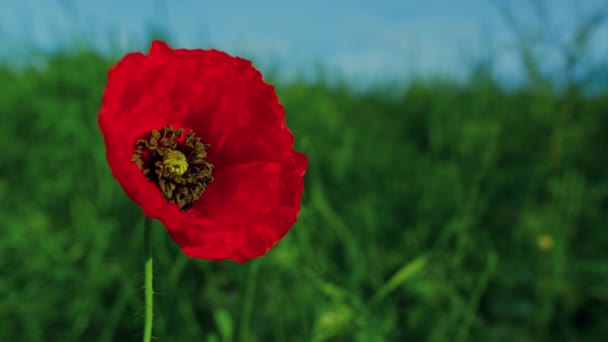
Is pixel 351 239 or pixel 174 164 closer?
pixel 174 164

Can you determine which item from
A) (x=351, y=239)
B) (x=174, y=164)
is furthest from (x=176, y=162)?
(x=351, y=239)

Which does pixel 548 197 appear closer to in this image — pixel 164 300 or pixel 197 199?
pixel 164 300

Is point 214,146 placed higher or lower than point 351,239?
higher

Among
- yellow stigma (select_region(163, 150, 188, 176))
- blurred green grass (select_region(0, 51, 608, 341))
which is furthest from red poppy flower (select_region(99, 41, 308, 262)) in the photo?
blurred green grass (select_region(0, 51, 608, 341))

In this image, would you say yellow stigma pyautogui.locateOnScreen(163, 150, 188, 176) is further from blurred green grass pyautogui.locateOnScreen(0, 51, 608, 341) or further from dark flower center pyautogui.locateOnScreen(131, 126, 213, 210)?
blurred green grass pyautogui.locateOnScreen(0, 51, 608, 341)

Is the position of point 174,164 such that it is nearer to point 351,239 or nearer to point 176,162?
point 176,162

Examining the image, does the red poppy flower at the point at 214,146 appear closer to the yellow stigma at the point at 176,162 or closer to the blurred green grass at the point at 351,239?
the yellow stigma at the point at 176,162
